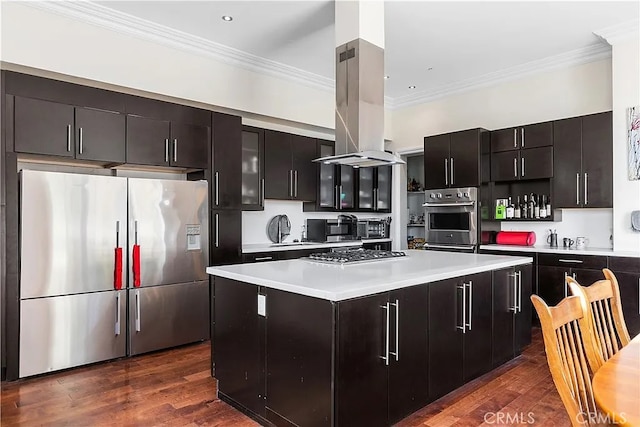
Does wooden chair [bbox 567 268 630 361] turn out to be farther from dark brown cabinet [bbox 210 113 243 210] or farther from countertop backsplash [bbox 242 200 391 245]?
countertop backsplash [bbox 242 200 391 245]

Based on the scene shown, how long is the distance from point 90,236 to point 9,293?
69 centimetres

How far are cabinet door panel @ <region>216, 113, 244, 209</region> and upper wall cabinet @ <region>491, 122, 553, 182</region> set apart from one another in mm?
3210

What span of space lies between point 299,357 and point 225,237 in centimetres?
244

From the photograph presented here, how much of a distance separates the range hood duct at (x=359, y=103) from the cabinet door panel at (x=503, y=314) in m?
1.30

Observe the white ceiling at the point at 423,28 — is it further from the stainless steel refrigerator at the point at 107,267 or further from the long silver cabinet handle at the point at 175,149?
the stainless steel refrigerator at the point at 107,267

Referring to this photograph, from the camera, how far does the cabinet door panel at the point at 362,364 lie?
2.06 metres

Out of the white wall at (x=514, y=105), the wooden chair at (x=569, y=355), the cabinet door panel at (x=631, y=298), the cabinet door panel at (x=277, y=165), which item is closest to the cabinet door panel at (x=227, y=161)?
the cabinet door panel at (x=277, y=165)

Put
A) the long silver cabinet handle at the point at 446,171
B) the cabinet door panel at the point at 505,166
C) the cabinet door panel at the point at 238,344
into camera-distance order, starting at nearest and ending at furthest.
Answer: the cabinet door panel at the point at 238,344 → the cabinet door panel at the point at 505,166 → the long silver cabinet handle at the point at 446,171

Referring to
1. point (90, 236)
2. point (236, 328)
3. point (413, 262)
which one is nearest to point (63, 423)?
point (236, 328)

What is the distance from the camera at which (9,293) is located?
3.20 m

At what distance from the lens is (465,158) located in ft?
17.7

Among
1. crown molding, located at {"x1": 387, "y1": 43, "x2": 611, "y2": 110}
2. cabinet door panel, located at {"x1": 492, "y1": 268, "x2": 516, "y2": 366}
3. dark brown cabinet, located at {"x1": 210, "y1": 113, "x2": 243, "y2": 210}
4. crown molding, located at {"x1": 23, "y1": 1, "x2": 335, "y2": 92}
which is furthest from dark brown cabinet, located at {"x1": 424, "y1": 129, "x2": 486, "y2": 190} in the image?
dark brown cabinet, located at {"x1": 210, "y1": 113, "x2": 243, "y2": 210}

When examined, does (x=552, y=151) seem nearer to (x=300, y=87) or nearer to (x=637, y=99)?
(x=637, y=99)

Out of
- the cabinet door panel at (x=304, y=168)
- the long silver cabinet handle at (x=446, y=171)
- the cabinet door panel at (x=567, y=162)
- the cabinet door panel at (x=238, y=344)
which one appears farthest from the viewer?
the long silver cabinet handle at (x=446, y=171)
